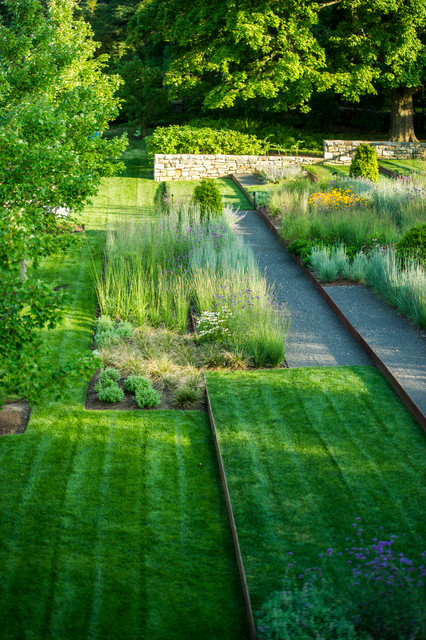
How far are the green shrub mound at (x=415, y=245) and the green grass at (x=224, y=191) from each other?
20.6 feet

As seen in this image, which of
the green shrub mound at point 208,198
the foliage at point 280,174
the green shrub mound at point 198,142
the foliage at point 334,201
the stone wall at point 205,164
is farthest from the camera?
the green shrub mound at point 198,142

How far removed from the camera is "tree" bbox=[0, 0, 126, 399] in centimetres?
439

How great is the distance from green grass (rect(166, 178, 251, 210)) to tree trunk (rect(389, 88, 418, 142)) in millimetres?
7873

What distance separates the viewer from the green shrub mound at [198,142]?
19.2 metres

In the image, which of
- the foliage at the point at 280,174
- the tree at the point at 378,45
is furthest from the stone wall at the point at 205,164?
the tree at the point at 378,45

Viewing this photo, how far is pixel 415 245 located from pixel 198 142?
11891mm

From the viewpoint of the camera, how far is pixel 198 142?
761 inches

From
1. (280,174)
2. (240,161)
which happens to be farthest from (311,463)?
(240,161)

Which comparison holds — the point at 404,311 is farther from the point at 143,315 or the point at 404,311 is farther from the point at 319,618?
the point at 319,618

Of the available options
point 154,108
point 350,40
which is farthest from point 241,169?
point 154,108

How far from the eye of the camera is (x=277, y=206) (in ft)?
45.2

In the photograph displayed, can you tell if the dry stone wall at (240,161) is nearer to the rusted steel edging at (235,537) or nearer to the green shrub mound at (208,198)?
the green shrub mound at (208,198)

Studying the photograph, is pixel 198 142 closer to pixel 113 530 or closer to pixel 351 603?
pixel 113 530

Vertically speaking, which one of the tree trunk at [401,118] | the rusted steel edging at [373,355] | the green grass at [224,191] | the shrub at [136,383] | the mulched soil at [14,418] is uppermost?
the tree trunk at [401,118]
